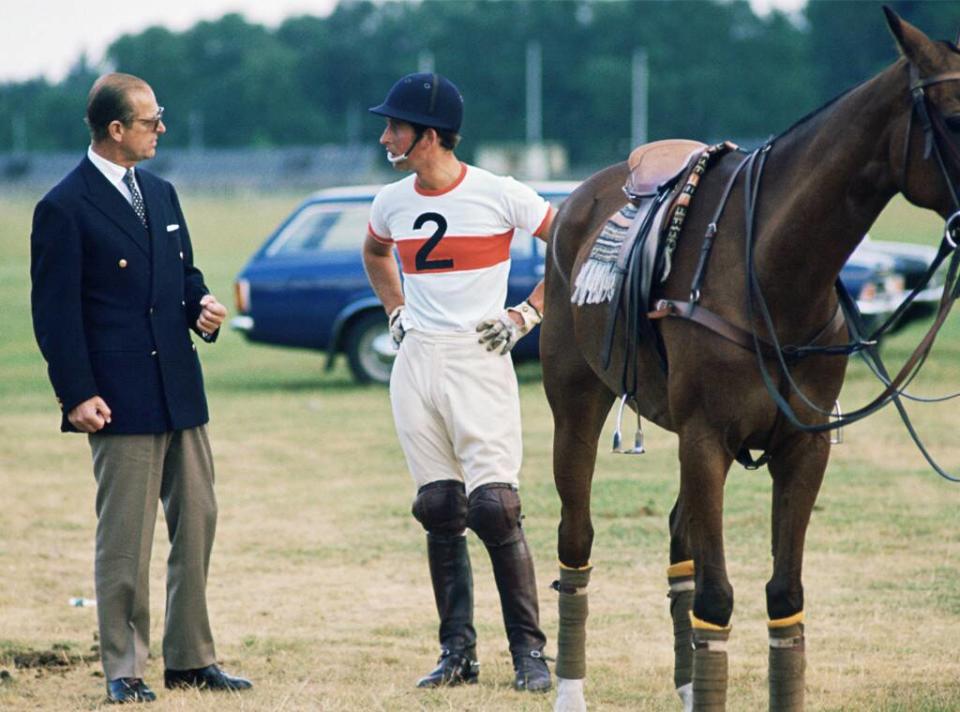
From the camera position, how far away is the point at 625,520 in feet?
30.5

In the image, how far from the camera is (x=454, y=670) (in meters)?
6.03

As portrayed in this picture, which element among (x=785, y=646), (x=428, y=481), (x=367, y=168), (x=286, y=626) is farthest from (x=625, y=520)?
(x=367, y=168)

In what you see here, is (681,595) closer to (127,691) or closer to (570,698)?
(570,698)

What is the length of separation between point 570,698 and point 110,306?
225cm

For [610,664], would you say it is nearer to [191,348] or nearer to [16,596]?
[191,348]

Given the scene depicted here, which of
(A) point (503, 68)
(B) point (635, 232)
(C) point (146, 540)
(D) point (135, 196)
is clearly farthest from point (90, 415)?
(A) point (503, 68)

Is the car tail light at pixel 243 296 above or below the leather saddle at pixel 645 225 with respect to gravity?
below

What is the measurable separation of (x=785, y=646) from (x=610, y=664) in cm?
148

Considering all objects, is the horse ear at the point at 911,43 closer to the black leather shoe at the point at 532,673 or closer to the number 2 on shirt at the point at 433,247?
the number 2 on shirt at the point at 433,247

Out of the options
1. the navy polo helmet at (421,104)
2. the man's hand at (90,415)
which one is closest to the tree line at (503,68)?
the navy polo helmet at (421,104)

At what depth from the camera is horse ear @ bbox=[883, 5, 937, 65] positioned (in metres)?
Answer: 4.16

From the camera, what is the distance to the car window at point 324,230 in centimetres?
1600

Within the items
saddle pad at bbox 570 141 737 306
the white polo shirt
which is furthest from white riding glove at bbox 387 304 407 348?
saddle pad at bbox 570 141 737 306

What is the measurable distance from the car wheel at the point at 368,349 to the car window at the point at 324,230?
822mm
